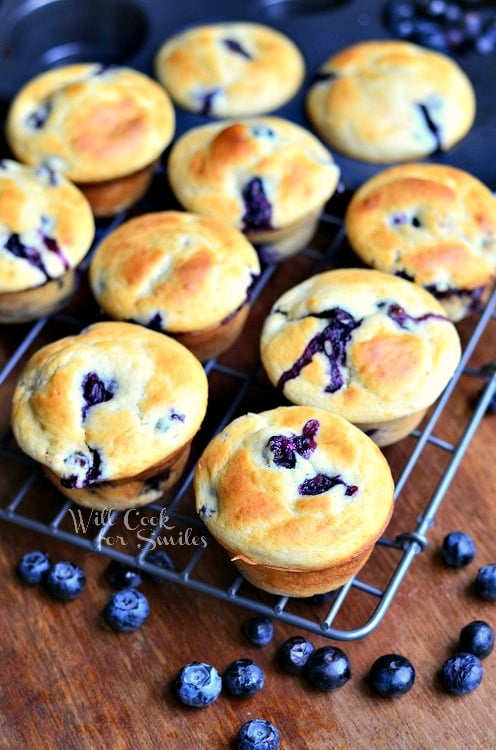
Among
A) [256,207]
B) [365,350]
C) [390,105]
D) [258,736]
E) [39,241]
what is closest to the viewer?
[258,736]

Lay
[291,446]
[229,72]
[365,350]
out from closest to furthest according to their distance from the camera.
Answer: [291,446], [365,350], [229,72]

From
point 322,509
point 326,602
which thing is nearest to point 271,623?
point 326,602

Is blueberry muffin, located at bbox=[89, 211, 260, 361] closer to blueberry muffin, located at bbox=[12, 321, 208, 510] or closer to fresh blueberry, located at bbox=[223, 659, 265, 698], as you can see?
blueberry muffin, located at bbox=[12, 321, 208, 510]

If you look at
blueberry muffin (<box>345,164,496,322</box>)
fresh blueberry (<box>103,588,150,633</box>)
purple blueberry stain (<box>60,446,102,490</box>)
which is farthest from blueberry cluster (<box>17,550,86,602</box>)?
blueberry muffin (<box>345,164,496,322</box>)

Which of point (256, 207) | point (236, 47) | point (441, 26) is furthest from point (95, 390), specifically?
point (441, 26)

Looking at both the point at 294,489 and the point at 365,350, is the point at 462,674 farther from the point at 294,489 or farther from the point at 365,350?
the point at 365,350

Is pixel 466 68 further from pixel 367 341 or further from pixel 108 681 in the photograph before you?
pixel 108 681
